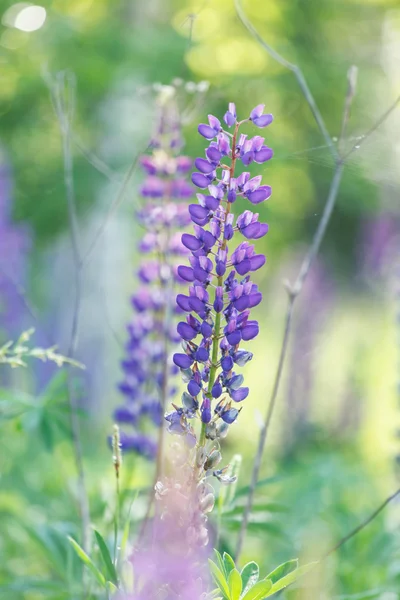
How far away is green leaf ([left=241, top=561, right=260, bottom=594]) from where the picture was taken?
134 centimetres

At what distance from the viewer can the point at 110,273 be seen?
5.41m

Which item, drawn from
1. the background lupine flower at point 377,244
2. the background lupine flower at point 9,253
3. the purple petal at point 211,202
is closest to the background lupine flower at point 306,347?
the background lupine flower at point 377,244

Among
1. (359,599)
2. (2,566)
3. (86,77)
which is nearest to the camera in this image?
A: (359,599)

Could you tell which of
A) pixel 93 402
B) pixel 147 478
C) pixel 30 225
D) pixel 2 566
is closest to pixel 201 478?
pixel 2 566

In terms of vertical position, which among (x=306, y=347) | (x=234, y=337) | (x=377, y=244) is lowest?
(x=234, y=337)

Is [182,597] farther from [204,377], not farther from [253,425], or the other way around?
[253,425]

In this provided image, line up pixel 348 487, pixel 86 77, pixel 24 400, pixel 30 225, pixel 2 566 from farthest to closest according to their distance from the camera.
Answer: pixel 30 225, pixel 86 77, pixel 348 487, pixel 2 566, pixel 24 400

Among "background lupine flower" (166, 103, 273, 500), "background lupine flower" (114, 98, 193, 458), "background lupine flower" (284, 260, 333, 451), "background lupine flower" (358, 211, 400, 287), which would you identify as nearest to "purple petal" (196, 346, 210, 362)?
"background lupine flower" (166, 103, 273, 500)

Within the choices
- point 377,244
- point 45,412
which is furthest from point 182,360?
point 377,244

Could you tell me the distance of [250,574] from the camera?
144 centimetres

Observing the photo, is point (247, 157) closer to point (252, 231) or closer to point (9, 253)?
point (252, 231)

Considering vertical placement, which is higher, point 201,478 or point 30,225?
point 30,225

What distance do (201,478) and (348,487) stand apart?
1.99 m

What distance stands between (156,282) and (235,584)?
107 centimetres
